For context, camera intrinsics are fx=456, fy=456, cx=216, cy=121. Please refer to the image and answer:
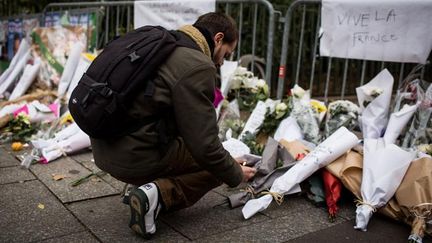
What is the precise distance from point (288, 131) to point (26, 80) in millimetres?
4337

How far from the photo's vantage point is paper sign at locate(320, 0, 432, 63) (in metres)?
3.71

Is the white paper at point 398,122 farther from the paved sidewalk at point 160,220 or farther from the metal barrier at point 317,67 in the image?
the metal barrier at point 317,67

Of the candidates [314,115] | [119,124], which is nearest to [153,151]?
[119,124]

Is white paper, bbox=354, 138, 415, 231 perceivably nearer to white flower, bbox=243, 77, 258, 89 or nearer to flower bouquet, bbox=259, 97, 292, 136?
flower bouquet, bbox=259, 97, 292, 136

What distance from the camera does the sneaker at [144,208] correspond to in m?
2.47

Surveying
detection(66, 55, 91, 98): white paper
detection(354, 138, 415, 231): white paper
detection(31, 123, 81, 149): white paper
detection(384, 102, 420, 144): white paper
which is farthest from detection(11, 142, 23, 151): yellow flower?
detection(384, 102, 420, 144): white paper

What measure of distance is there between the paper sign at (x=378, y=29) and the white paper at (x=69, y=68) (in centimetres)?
338

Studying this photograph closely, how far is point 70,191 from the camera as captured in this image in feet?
10.8

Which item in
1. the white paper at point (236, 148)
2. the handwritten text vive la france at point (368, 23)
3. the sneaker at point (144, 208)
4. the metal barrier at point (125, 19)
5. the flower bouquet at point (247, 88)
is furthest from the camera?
the metal barrier at point (125, 19)

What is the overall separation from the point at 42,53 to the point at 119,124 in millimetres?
5255

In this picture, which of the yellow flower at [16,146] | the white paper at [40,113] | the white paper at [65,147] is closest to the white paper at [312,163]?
the white paper at [65,147]

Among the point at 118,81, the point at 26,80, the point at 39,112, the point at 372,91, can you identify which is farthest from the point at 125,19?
the point at 118,81

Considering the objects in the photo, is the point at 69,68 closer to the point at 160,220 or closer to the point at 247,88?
the point at 247,88

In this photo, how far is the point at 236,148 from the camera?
3.75m
